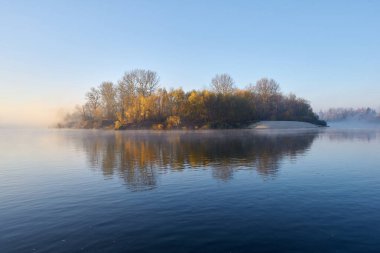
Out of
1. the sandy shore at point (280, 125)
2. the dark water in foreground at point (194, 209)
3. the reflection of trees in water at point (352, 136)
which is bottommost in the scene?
the dark water in foreground at point (194, 209)

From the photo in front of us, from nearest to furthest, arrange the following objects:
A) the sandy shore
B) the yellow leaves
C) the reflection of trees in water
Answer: the reflection of trees in water → the yellow leaves → the sandy shore

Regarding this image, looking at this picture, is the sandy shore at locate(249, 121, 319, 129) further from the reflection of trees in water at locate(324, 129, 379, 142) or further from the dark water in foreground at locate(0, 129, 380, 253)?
the dark water in foreground at locate(0, 129, 380, 253)

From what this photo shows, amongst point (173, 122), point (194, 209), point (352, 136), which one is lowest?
point (194, 209)

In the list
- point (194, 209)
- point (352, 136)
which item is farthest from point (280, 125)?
point (194, 209)

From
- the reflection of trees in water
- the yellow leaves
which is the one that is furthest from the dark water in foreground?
A: the yellow leaves

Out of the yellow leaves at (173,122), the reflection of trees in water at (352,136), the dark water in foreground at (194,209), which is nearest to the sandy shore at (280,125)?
the yellow leaves at (173,122)

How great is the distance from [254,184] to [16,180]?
27.6m

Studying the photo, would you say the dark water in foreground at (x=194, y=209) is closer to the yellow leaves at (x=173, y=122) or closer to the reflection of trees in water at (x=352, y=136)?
the reflection of trees in water at (x=352, y=136)

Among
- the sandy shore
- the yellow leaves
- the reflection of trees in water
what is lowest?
the reflection of trees in water

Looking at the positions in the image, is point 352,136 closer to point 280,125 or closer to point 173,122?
point 280,125

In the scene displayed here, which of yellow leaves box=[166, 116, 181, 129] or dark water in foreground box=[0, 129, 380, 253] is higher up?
yellow leaves box=[166, 116, 181, 129]

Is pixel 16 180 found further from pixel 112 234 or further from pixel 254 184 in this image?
pixel 254 184

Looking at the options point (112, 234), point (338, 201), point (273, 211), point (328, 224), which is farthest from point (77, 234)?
point (338, 201)

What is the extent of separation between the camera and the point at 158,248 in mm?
14430
